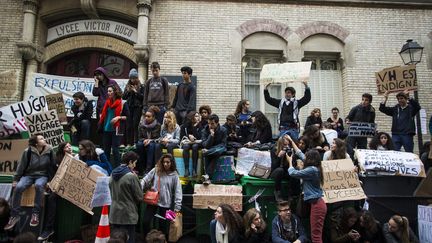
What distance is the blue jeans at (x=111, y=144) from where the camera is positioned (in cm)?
793

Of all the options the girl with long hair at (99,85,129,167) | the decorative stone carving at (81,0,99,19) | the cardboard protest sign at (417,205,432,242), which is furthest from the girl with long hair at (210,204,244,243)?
the decorative stone carving at (81,0,99,19)

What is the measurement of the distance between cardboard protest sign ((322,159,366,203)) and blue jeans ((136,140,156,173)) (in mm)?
3287

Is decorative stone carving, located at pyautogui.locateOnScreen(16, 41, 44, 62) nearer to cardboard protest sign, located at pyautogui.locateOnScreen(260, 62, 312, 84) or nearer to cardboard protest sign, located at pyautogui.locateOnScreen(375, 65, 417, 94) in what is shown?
cardboard protest sign, located at pyautogui.locateOnScreen(260, 62, 312, 84)

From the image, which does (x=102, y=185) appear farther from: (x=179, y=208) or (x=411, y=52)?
(x=411, y=52)

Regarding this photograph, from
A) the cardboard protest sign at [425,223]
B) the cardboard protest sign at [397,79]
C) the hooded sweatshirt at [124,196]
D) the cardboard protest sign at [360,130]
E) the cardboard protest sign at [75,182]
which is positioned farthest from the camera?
the cardboard protest sign at [397,79]

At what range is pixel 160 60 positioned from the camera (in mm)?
11797

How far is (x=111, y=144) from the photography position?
8.19 meters

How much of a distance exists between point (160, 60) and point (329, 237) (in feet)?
25.0

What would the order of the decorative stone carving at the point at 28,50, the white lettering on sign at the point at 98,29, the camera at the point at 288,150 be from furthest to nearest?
the white lettering on sign at the point at 98,29 < the decorative stone carving at the point at 28,50 < the camera at the point at 288,150

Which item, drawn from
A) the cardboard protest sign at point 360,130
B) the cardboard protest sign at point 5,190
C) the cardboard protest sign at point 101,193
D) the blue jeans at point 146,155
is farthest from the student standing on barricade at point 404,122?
the cardboard protest sign at point 5,190

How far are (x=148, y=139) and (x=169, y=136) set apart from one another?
432mm

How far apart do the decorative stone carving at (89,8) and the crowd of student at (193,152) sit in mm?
4169

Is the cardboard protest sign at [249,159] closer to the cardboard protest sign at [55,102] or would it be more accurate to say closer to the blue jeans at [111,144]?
the blue jeans at [111,144]

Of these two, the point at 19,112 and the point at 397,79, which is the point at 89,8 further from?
the point at 397,79
